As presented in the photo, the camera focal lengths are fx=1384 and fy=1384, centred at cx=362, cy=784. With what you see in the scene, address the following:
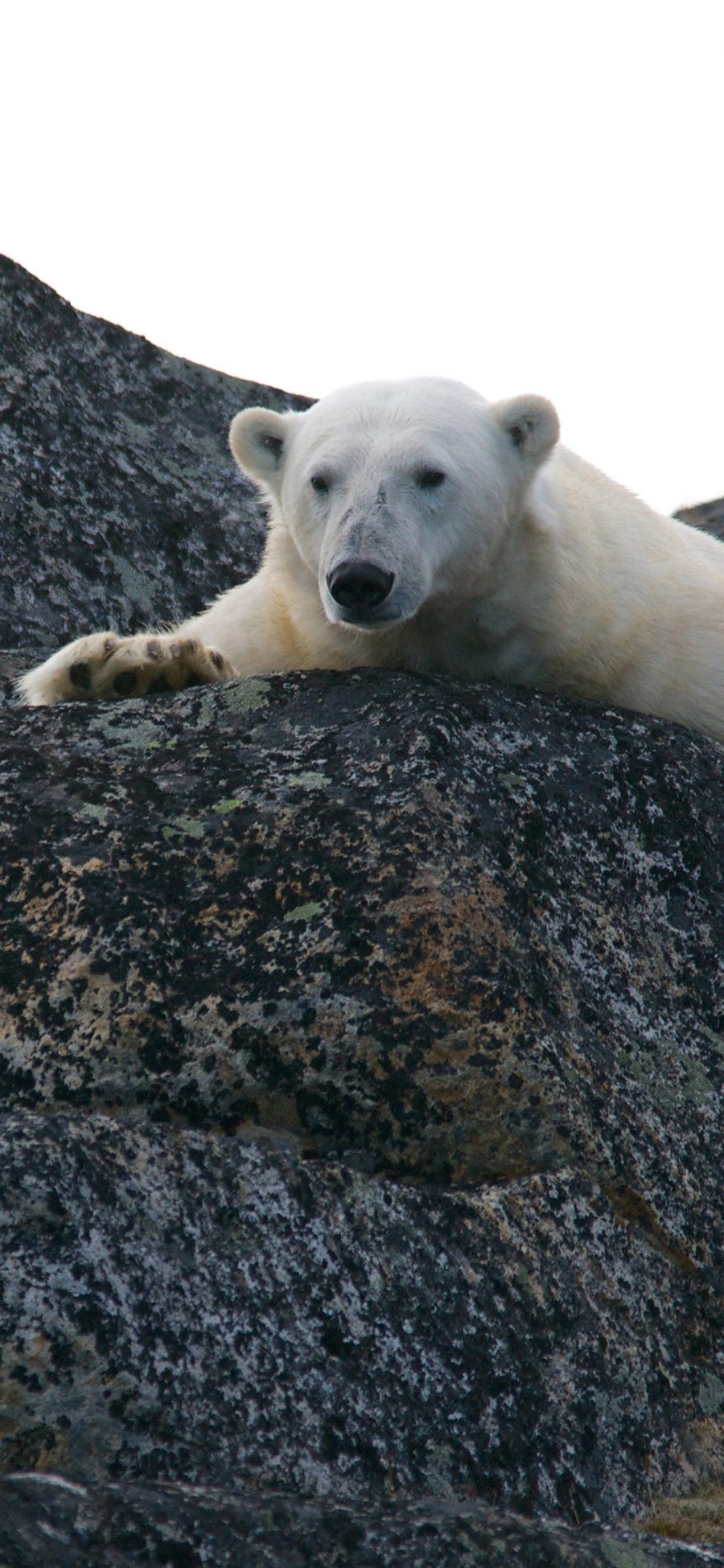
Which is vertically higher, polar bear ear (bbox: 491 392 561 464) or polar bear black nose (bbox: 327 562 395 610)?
polar bear ear (bbox: 491 392 561 464)

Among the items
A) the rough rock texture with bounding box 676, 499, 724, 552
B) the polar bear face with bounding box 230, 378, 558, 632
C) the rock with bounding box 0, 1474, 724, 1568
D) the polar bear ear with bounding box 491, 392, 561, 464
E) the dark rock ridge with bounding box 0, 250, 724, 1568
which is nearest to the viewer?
the rock with bounding box 0, 1474, 724, 1568

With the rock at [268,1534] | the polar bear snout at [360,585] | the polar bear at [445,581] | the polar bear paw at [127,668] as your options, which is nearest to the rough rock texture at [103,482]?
the polar bear at [445,581]

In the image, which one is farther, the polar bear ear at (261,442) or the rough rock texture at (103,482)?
the rough rock texture at (103,482)

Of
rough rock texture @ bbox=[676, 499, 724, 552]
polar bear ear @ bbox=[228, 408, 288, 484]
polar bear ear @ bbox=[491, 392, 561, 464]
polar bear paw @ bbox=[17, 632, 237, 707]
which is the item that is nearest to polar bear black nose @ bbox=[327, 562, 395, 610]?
polar bear paw @ bbox=[17, 632, 237, 707]

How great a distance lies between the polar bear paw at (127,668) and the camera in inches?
146

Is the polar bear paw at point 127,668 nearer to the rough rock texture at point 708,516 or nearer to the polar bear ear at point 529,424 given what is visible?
the polar bear ear at point 529,424

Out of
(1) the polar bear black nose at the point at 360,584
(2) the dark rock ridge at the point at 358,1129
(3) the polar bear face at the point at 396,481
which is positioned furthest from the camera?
(3) the polar bear face at the point at 396,481

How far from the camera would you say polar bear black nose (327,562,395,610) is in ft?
11.7

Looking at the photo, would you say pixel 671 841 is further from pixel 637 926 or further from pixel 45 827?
pixel 45 827

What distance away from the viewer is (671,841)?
3137 millimetres

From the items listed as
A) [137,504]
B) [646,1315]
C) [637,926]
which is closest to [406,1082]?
[646,1315]

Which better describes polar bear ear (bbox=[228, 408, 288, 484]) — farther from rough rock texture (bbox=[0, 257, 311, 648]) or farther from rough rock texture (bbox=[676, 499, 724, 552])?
rough rock texture (bbox=[676, 499, 724, 552])

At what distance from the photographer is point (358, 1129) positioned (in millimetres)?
2404

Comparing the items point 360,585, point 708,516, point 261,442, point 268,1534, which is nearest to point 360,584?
point 360,585
